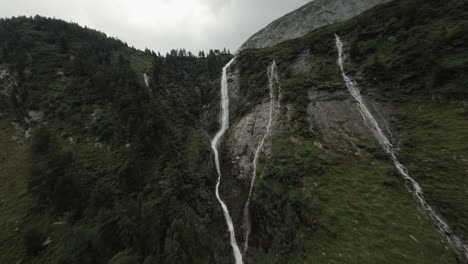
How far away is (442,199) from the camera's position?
14.6m

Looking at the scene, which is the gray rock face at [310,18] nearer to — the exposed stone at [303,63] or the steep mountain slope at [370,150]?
the steep mountain slope at [370,150]

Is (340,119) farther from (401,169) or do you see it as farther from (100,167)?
(100,167)

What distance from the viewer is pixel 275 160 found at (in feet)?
80.3

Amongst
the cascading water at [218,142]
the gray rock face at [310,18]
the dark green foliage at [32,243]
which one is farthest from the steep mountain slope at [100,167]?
the gray rock face at [310,18]

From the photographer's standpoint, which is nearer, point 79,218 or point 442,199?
point 442,199

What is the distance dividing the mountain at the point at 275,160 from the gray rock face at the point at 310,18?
48.6 meters

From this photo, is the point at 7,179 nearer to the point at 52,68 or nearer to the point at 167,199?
the point at 167,199

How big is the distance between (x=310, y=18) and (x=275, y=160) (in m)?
85.6

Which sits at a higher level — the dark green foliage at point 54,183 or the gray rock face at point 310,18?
the gray rock face at point 310,18

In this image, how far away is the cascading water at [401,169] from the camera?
12464mm

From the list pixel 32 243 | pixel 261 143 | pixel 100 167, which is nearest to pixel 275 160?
pixel 261 143

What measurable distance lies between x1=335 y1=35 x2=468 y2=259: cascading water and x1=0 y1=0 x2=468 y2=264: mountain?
0.36 ft

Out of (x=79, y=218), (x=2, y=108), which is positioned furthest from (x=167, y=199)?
(x=2, y=108)

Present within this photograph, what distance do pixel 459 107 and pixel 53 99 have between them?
6197 centimetres
